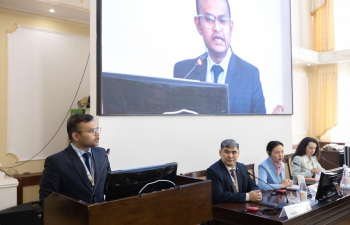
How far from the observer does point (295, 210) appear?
271 centimetres

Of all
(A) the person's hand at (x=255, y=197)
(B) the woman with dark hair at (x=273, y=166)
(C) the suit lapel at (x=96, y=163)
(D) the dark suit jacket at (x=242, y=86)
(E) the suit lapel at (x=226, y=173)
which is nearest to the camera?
(C) the suit lapel at (x=96, y=163)

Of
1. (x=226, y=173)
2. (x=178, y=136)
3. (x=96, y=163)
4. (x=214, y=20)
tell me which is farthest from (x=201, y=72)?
(x=96, y=163)

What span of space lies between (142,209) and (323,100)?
852 cm

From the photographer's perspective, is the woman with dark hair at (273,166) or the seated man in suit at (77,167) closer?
the seated man in suit at (77,167)

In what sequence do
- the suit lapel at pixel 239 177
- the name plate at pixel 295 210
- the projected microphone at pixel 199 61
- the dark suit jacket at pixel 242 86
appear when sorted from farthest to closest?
the dark suit jacket at pixel 242 86
the projected microphone at pixel 199 61
the suit lapel at pixel 239 177
the name plate at pixel 295 210

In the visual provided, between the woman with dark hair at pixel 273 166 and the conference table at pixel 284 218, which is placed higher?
the woman with dark hair at pixel 273 166

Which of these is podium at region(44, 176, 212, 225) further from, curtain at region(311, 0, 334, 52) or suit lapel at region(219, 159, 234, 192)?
curtain at region(311, 0, 334, 52)

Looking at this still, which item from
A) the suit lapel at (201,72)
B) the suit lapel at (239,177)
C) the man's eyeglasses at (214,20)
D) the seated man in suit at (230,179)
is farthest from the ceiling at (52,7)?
the suit lapel at (239,177)

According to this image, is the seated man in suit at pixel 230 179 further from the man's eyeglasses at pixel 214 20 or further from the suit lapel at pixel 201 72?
the man's eyeglasses at pixel 214 20

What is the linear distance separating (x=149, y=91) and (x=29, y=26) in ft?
7.78

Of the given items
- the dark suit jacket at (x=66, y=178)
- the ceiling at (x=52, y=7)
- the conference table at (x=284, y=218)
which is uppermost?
the ceiling at (x=52, y=7)

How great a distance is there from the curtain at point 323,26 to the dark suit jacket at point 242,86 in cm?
468

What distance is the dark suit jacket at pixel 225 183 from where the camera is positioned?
318cm

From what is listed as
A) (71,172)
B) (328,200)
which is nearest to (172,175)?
(71,172)
